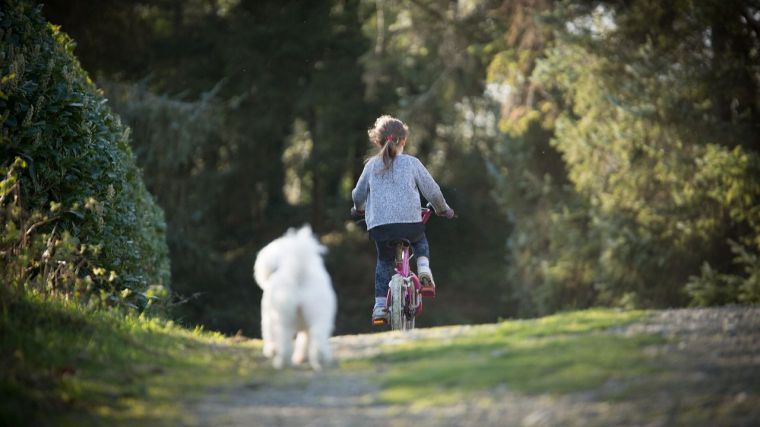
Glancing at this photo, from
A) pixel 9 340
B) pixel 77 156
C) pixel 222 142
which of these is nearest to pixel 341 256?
pixel 222 142

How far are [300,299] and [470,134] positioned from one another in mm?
24394

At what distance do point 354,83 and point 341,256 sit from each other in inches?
210

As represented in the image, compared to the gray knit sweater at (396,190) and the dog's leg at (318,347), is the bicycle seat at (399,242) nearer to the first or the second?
the gray knit sweater at (396,190)

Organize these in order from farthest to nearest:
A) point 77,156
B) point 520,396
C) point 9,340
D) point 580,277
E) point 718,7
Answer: point 580,277 → point 718,7 → point 77,156 → point 9,340 → point 520,396

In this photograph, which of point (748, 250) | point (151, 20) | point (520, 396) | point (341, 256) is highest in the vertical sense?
point (151, 20)

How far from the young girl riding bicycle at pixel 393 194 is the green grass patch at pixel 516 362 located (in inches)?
76.4

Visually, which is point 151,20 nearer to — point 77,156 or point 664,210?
point 664,210

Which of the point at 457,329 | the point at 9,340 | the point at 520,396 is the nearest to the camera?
the point at 520,396

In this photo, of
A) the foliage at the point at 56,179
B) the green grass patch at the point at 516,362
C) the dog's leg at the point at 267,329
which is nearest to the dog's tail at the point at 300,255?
the dog's leg at the point at 267,329

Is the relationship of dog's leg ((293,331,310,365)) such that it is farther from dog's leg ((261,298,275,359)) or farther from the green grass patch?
the green grass patch

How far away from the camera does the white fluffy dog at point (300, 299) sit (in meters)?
5.59

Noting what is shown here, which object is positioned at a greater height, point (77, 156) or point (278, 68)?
point (278, 68)

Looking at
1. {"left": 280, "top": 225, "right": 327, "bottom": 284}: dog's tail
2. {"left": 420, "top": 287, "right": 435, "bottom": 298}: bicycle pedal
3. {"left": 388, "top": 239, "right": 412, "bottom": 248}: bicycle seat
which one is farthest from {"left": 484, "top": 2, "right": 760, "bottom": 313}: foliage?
{"left": 280, "top": 225, "right": 327, "bottom": 284}: dog's tail

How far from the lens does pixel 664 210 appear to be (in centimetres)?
1583
